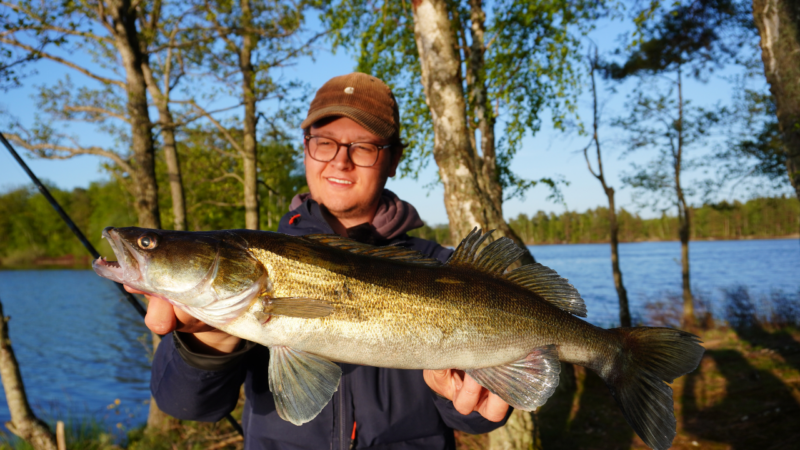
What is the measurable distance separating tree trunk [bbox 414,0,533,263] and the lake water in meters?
6.67

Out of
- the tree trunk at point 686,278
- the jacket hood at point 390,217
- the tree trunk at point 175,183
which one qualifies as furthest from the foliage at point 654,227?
the jacket hood at point 390,217

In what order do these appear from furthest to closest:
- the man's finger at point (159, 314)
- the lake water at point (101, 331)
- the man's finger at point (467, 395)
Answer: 1. the lake water at point (101, 331)
2. the man's finger at point (467, 395)
3. the man's finger at point (159, 314)

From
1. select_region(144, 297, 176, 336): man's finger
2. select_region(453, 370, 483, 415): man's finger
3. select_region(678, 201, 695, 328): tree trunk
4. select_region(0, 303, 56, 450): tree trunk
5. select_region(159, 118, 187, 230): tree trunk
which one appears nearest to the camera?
select_region(144, 297, 176, 336): man's finger

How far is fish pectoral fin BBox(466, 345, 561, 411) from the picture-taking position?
1.87 m

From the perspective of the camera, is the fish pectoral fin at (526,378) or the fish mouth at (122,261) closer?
the fish mouth at (122,261)

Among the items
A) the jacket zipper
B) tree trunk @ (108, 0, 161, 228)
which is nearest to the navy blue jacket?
the jacket zipper

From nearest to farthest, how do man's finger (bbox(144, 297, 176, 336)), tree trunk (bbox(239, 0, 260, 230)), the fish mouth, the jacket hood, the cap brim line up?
the fish mouth, man's finger (bbox(144, 297, 176, 336)), the cap brim, the jacket hood, tree trunk (bbox(239, 0, 260, 230))

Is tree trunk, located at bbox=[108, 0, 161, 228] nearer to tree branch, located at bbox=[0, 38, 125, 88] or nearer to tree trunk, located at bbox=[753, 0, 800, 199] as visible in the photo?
tree branch, located at bbox=[0, 38, 125, 88]

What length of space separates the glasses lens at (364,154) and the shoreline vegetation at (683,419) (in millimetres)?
3111

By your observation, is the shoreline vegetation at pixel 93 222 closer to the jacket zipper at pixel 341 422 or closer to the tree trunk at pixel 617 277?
the tree trunk at pixel 617 277

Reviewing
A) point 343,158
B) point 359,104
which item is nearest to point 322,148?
point 343,158

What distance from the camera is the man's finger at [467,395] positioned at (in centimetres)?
214

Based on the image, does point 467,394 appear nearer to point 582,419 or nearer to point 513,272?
point 513,272

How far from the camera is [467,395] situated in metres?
2.18
